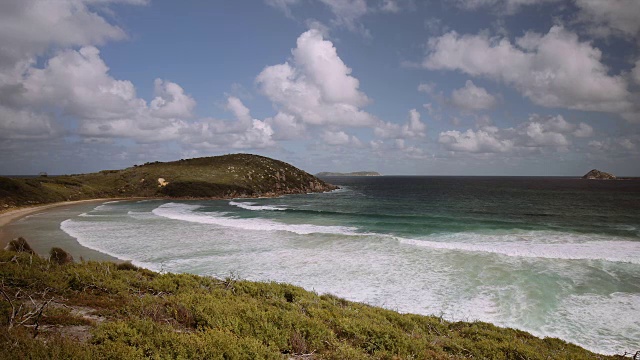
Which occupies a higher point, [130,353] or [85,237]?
[130,353]

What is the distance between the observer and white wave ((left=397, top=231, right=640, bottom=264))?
88.7 feet

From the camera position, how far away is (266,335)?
9.02 metres

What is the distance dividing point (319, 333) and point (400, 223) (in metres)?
36.3

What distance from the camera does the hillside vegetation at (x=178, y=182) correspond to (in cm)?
Answer: 7275

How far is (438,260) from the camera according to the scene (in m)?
25.7

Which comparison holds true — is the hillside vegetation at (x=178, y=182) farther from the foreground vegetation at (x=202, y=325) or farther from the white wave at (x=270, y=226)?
the foreground vegetation at (x=202, y=325)

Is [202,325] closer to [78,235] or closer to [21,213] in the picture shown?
[78,235]

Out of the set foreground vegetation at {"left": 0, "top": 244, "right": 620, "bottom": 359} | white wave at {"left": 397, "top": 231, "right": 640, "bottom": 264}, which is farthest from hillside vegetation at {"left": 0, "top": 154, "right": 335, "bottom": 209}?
white wave at {"left": 397, "top": 231, "right": 640, "bottom": 264}

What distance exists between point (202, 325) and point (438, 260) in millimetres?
20933

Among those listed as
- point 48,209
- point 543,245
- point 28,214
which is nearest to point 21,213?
point 28,214

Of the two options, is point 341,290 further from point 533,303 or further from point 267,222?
point 267,222

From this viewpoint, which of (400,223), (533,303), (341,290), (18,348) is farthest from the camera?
(400,223)

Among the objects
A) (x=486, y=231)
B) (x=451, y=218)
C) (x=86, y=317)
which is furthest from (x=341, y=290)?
(x=451, y=218)

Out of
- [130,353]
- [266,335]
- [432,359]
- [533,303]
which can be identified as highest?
[130,353]
